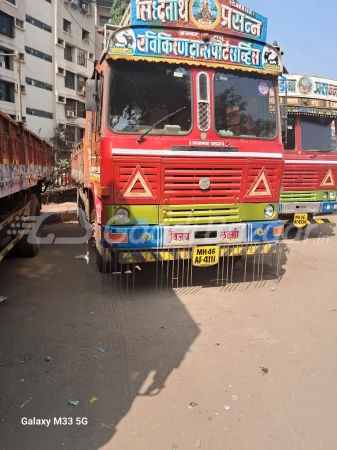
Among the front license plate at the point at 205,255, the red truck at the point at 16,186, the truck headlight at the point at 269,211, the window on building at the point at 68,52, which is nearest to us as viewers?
the red truck at the point at 16,186

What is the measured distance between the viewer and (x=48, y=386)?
2.87 metres

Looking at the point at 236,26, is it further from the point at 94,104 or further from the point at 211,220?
the point at 211,220

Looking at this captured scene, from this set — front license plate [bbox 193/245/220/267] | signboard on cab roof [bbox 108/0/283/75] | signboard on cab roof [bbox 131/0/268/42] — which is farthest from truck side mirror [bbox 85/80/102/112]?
front license plate [bbox 193/245/220/267]

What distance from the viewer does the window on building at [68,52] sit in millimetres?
31962

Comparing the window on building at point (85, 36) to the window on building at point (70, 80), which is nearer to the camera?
the window on building at point (70, 80)

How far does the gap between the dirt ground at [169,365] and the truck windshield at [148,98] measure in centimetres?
221

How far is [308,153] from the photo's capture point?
8.38 metres

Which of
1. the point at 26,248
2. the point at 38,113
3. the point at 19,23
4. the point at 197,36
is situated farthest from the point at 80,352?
the point at 19,23

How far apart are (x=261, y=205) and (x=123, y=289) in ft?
7.35

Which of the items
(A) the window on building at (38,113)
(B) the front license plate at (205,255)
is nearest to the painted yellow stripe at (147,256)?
(B) the front license plate at (205,255)

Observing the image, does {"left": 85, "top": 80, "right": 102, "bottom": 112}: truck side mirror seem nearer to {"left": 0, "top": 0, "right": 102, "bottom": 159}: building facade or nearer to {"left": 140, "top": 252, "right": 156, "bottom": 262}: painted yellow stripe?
{"left": 140, "top": 252, "right": 156, "bottom": 262}: painted yellow stripe

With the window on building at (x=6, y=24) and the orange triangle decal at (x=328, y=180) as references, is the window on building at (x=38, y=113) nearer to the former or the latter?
the window on building at (x=6, y=24)

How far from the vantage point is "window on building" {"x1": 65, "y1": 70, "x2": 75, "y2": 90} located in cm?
3229

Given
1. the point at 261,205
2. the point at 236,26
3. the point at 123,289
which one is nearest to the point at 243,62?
the point at 236,26
